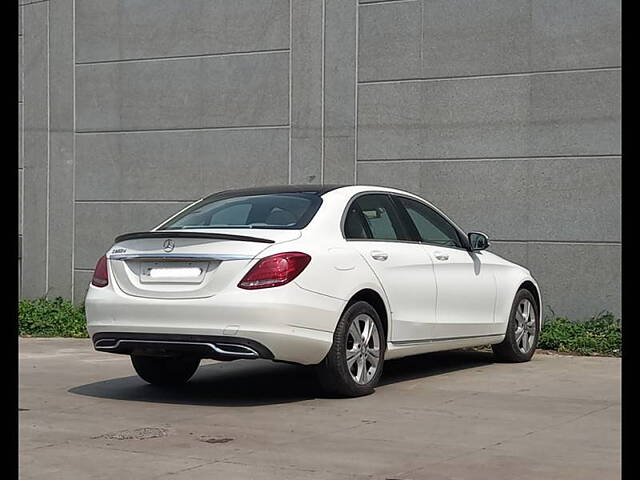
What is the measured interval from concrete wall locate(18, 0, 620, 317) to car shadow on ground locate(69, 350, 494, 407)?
2.40 m

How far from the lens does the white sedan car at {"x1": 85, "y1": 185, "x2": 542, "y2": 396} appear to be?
8.07 m

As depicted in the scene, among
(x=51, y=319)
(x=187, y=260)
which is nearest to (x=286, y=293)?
(x=187, y=260)

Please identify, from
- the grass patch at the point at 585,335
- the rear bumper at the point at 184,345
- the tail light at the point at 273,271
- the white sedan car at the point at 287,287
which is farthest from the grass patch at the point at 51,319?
the tail light at the point at 273,271

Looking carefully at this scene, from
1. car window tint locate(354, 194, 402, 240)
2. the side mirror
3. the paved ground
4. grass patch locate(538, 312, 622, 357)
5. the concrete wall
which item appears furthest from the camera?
the concrete wall

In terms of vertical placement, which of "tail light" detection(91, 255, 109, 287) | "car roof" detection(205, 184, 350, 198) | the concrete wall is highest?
the concrete wall

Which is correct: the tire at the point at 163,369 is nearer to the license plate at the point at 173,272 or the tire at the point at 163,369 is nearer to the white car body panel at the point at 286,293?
the white car body panel at the point at 286,293

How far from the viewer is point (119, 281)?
8539mm

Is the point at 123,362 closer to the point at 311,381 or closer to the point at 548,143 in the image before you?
the point at 311,381

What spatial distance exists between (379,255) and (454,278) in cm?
123

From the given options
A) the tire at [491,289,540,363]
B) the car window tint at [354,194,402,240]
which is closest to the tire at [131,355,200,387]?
the car window tint at [354,194,402,240]

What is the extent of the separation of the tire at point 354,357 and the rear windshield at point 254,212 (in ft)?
2.63

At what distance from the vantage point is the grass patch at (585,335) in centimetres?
1199

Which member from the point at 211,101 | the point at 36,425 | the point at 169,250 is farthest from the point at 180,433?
the point at 211,101

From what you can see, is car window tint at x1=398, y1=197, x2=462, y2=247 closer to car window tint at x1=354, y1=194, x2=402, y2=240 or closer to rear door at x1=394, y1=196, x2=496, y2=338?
rear door at x1=394, y1=196, x2=496, y2=338
